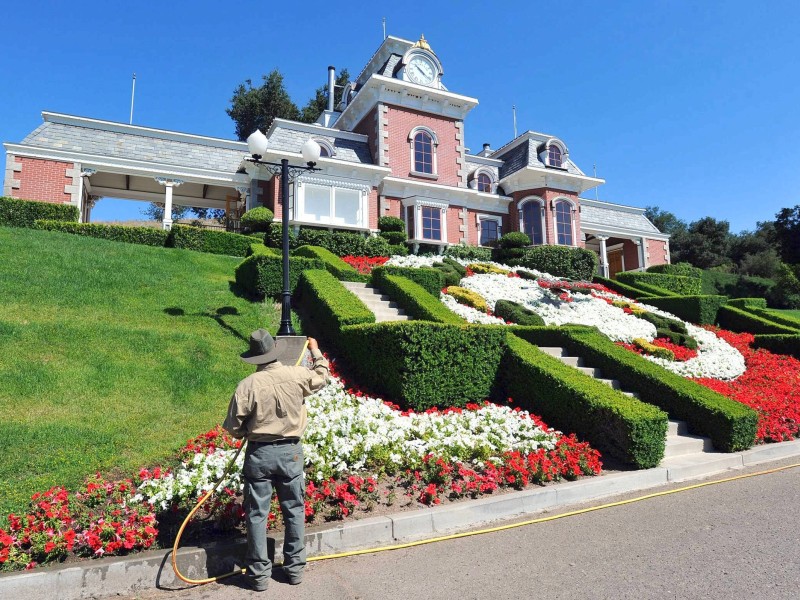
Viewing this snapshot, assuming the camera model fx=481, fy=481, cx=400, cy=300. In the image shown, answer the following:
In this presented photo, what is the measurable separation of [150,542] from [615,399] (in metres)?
5.77

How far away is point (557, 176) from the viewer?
2616 cm

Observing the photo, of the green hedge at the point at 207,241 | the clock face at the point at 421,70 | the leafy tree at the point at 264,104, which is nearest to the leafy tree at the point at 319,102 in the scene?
the leafy tree at the point at 264,104

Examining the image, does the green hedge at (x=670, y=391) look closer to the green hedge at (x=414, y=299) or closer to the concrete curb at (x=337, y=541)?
the concrete curb at (x=337, y=541)

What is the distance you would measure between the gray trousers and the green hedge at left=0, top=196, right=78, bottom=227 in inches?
705

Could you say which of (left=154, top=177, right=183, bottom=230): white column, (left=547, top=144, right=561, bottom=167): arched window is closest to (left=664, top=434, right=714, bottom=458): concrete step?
(left=154, top=177, right=183, bottom=230): white column

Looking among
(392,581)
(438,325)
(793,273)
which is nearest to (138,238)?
(438,325)

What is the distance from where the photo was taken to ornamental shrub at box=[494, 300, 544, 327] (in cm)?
1258

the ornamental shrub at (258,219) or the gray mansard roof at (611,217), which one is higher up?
the gray mansard roof at (611,217)

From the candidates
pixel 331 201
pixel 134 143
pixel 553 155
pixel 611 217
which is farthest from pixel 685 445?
pixel 611 217

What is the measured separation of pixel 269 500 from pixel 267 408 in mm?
692

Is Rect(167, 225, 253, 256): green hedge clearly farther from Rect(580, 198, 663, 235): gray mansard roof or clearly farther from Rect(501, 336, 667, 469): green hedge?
Rect(580, 198, 663, 235): gray mansard roof

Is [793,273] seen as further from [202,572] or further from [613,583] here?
[202,572]

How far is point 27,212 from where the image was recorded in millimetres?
16938

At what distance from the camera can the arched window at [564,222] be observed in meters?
26.0
